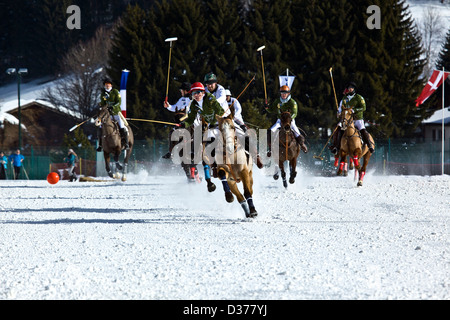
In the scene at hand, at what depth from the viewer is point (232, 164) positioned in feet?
40.6

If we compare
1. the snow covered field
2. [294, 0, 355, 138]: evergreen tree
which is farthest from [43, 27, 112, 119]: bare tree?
the snow covered field

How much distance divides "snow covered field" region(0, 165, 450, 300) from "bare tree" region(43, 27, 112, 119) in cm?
4489

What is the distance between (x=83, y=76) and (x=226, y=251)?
6048 centimetres

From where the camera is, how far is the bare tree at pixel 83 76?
2576 inches

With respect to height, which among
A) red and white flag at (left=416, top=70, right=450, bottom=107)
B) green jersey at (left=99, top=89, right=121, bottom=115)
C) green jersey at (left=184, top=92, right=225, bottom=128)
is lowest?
green jersey at (left=184, top=92, right=225, bottom=128)

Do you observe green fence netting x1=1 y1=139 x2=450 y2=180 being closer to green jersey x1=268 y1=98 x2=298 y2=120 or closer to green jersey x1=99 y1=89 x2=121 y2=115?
green jersey x1=99 y1=89 x2=121 y2=115

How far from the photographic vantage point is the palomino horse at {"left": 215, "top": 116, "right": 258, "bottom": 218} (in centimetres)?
1209

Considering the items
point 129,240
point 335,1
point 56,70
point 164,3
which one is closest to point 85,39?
point 56,70

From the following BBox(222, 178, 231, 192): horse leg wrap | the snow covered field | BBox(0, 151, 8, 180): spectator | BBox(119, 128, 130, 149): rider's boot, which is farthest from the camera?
BBox(0, 151, 8, 180): spectator

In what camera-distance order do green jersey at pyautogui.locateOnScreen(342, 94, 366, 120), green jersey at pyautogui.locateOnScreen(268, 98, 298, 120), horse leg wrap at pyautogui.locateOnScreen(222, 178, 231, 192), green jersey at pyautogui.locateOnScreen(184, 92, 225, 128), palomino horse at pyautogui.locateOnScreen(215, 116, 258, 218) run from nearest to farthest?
palomino horse at pyautogui.locateOnScreen(215, 116, 258, 218), green jersey at pyautogui.locateOnScreen(184, 92, 225, 128), horse leg wrap at pyautogui.locateOnScreen(222, 178, 231, 192), green jersey at pyautogui.locateOnScreen(268, 98, 298, 120), green jersey at pyautogui.locateOnScreen(342, 94, 366, 120)

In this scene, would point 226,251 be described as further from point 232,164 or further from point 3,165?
point 3,165

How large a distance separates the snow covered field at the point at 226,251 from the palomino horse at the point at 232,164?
1.73ft

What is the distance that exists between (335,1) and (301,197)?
34163 mm

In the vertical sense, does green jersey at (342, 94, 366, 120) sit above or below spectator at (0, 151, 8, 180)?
above
